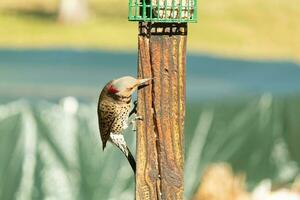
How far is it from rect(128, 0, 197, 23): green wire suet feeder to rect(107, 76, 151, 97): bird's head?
1.13 feet

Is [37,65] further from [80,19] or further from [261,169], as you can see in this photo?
[80,19]

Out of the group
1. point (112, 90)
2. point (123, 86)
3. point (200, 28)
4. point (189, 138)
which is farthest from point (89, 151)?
point (200, 28)

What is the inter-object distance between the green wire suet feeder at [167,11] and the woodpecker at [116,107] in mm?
346

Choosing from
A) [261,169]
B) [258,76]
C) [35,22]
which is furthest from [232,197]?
[35,22]

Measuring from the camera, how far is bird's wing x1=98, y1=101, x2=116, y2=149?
6.61 metres

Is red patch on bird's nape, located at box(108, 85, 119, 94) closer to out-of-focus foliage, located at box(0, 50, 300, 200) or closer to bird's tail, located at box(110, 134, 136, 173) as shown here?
bird's tail, located at box(110, 134, 136, 173)

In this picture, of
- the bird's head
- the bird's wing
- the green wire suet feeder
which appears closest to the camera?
the green wire suet feeder

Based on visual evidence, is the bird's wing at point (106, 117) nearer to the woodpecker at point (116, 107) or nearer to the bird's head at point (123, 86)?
the woodpecker at point (116, 107)

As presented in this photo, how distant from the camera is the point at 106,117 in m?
6.74

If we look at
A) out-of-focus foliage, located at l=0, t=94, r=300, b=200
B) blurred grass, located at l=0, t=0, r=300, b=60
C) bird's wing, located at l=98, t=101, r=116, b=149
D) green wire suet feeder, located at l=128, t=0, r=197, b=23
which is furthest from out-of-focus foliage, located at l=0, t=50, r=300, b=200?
blurred grass, located at l=0, t=0, r=300, b=60

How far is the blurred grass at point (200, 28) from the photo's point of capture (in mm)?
30469

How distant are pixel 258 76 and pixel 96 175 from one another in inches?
144

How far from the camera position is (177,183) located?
19.2 ft

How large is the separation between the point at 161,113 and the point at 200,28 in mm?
27505
